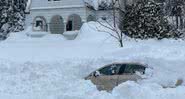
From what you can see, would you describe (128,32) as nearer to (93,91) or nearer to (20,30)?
(20,30)

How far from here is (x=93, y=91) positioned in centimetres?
1363

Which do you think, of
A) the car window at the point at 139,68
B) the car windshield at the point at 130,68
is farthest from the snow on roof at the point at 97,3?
the car window at the point at 139,68

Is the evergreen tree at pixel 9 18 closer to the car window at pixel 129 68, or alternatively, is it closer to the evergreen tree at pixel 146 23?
the evergreen tree at pixel 146 23

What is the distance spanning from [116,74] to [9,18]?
29.0 m

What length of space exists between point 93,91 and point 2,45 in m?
21.5

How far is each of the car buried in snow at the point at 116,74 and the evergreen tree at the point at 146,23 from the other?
904 inches

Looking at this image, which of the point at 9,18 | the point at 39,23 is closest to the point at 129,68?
the point at 39,23

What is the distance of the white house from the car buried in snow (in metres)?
23.0

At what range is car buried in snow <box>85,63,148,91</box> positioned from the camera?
14914 mm

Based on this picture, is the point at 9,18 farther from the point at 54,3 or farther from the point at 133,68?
the point at 133,68

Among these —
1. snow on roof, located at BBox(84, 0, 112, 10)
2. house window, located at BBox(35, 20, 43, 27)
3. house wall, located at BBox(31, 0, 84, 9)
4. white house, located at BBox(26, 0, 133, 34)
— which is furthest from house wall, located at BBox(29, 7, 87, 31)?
snow on roof, located at BBox(84, 0, 112, 10)

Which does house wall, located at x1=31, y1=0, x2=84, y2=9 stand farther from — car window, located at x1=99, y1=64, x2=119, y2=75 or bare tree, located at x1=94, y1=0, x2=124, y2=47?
car window, located at x1=99, y1=64, x2=119, y2=75

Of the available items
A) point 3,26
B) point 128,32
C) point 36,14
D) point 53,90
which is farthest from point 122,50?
point 3,26

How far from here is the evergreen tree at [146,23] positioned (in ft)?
125
